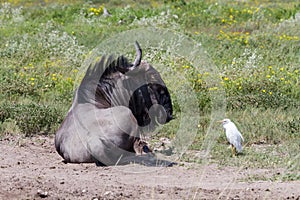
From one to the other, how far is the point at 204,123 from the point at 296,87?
9.15ft

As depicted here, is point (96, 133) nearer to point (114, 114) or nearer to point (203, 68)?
point (114, 114)

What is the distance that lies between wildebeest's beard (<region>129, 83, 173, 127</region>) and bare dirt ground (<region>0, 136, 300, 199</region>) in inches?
24.7

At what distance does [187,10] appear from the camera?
20.5 m

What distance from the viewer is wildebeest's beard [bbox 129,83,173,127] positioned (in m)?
7.74

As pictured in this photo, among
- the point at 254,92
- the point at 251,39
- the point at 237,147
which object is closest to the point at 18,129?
the point at 237,147

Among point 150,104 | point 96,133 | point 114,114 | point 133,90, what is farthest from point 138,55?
point 96,133

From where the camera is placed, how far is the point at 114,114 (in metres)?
7.63

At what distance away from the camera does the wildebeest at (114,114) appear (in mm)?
7547

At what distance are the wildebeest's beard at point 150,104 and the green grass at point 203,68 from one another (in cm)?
68

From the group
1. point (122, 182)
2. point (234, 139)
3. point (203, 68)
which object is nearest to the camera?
point (122, 182)

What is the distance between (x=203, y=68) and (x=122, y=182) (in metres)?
6.65

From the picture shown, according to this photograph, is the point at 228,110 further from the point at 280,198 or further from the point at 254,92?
the point at 280,198

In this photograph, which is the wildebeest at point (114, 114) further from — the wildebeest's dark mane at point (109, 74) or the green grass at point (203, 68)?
the green grass at point (203, 68)

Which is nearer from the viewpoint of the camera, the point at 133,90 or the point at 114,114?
the point at 114,114
